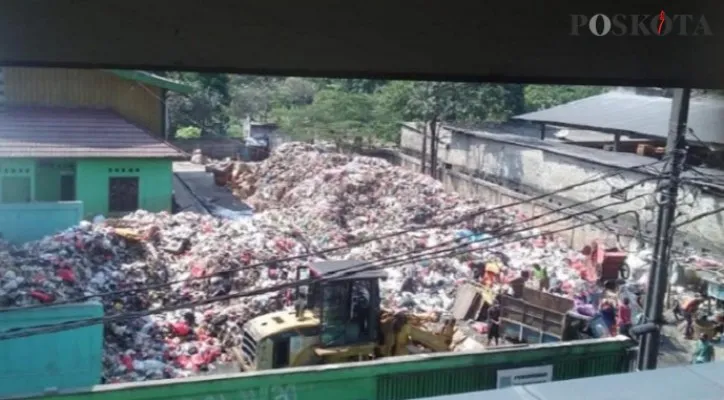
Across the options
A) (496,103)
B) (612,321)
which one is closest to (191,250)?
(612,321)

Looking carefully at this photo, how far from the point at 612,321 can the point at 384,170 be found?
7.29 m

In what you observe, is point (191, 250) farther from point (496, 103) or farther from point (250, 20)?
point (496, 103)

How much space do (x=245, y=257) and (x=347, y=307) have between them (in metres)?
3.14

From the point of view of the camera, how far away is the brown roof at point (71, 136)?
33.5 feet

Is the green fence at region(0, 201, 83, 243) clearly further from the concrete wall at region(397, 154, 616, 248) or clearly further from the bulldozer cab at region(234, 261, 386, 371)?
the concrete wall at region(397, 154, 616, 248)

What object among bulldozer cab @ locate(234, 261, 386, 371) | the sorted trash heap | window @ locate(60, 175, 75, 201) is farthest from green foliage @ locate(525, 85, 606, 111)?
bulldozer cab @ locate(234, 261, 386, 371)

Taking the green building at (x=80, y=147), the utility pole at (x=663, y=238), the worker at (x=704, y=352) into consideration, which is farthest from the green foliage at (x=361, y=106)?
the utility pole at (x=663, y=238)

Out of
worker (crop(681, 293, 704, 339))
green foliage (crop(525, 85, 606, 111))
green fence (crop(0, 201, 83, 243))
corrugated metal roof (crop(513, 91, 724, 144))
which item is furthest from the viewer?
green foliage (crop(525, 85, 606, 111))

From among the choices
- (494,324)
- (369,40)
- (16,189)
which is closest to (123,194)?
(16,189)

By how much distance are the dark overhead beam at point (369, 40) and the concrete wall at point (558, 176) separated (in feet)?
27.6

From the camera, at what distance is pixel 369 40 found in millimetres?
1265

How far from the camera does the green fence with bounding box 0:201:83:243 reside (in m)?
9.02

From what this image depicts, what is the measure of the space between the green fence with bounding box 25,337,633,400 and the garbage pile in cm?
67

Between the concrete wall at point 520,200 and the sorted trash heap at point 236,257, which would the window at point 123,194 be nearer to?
the sorted trash heap at point 236,257
